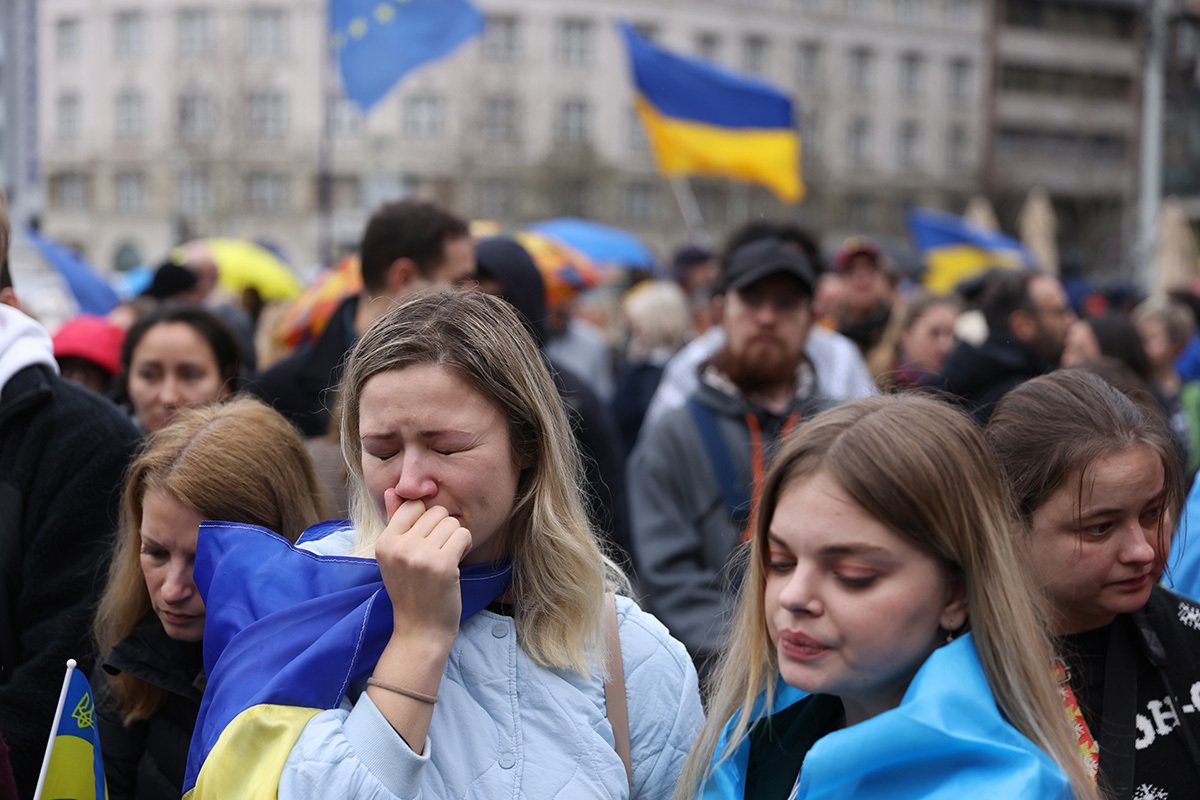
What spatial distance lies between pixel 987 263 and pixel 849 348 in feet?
34.6

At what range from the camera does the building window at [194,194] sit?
2132 inches

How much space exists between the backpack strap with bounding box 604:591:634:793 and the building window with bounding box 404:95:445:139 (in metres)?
54.9

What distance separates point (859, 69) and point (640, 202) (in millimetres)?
13817

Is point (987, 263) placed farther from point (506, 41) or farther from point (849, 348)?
point (506, 41)

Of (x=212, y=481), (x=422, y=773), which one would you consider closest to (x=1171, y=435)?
(x=422, y=773)

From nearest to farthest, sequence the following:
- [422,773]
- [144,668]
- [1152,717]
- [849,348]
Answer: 1. [422,773]
2. [1152,717]
3. [144,668]
4. [849,348]

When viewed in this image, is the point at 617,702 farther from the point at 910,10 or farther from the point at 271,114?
the point at 910,10

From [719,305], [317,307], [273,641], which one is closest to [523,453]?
[273,641]

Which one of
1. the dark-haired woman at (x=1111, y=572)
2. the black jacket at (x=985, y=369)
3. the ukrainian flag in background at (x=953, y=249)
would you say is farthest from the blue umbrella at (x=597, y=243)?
the dark-haired woman at (x=1111, y=572)

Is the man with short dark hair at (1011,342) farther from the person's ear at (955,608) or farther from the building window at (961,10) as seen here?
the building window at (961,10)

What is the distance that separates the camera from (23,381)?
2791 mm

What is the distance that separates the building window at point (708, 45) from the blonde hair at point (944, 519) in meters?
59.0

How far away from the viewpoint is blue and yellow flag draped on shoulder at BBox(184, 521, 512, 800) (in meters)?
1.95

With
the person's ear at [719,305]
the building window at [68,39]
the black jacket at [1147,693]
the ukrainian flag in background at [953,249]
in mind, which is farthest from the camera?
the building window at [68,39]
